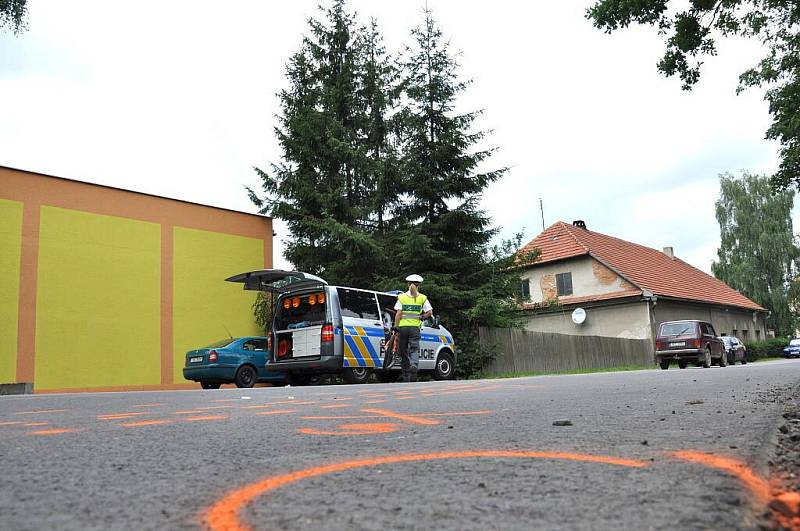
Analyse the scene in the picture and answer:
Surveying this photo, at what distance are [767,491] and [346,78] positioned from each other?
73.1 feet

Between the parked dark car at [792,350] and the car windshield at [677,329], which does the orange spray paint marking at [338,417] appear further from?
the parked dark car at [792,350]

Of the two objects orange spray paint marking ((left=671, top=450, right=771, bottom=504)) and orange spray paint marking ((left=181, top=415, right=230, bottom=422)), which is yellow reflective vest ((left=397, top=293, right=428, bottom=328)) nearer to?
orange spray paint marking ((left=181, top=415, right=230, bottom=422))

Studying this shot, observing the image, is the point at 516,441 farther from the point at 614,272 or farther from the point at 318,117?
the point at 614,272

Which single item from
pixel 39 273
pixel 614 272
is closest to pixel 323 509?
pixel 39 273

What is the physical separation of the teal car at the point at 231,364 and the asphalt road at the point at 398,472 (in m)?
11.7

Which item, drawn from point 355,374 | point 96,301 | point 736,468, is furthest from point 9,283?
point 736,468

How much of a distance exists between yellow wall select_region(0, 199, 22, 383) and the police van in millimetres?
7397

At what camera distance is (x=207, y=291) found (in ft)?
68.7

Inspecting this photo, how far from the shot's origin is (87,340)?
18172mm

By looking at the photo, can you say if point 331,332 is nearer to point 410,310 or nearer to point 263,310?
point 410,310

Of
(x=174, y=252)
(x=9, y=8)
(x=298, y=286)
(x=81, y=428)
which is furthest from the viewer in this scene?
(x=174, y=252)

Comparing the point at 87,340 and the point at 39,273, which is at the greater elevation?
the point at 39,273

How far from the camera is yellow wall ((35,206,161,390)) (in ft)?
57.9

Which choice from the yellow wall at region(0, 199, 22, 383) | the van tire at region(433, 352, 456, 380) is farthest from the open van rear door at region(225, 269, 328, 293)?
the yellow wall at region(0, 199, 22, 383)
